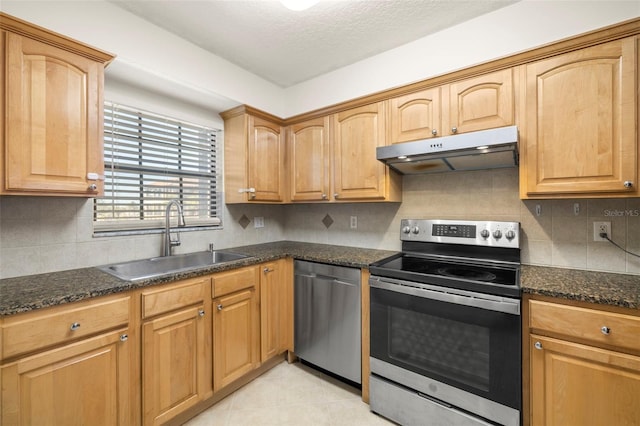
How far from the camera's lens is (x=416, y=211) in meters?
2.31

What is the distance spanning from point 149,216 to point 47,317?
104 cm

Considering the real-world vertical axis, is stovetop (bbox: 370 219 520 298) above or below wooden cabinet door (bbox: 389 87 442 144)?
below

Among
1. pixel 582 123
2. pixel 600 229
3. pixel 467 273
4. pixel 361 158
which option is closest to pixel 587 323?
pixel 467 273

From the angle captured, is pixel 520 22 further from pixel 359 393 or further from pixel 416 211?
pixel 359 393

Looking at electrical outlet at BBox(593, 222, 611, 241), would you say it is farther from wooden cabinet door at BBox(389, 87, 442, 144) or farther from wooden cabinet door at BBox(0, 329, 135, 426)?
wooden cabinet door at BBox(0, 329, 135, 426)

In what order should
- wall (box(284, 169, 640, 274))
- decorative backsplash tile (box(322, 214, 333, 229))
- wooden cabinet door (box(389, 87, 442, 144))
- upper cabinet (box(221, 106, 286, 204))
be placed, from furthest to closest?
decorative backsplash tile (box(322, 214, 333, 229))
upper cabinet (box(221, 106, 286, 204))
wooden cabinet door (box(389, 87, 442, 144))
wall (box(284, 169, 640, 274))

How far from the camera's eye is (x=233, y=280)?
1.94 m

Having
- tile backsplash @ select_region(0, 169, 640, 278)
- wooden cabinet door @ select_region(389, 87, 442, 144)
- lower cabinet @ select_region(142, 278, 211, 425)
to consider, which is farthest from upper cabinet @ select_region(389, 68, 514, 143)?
lower cabinet @ select_region(142, 278, 211, 425)

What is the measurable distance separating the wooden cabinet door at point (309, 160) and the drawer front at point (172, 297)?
1.19 metres

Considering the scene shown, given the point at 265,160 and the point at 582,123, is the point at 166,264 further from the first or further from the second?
the point at 582,123

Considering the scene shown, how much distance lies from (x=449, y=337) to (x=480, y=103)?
1400mm

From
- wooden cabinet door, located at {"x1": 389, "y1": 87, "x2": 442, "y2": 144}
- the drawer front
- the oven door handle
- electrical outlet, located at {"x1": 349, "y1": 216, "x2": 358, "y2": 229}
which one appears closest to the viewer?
the oven door handle

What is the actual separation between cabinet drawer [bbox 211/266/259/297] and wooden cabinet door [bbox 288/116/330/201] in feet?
2.86

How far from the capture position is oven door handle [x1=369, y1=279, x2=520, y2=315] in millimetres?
1367
